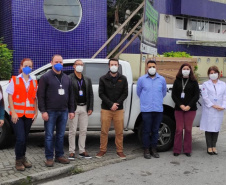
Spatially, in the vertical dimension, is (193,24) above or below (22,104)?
above

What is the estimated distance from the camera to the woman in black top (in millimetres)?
5688

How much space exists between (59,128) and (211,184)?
8.07 feet

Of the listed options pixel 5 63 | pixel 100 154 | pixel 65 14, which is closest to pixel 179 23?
pixel 65 14

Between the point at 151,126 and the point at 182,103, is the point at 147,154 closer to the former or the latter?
the point at 151,126

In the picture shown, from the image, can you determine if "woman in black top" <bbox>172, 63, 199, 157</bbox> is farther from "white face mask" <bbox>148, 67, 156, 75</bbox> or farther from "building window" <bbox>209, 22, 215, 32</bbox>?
A: "building window" <bbox>209, 22, 215, 32</bbox>

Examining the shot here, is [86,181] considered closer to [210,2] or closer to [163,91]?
[163,91]

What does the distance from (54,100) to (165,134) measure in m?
2.45

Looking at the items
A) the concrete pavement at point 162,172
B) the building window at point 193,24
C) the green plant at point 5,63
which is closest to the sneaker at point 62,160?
the concrete pavement at point 162,172

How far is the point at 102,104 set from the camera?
5.50m

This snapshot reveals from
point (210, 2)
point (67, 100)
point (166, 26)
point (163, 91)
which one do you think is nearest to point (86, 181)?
point (67, 100)

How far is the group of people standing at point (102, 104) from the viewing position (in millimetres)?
4680

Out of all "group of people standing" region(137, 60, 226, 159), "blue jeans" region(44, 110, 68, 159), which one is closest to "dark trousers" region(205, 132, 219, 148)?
"group of people standing" region(137, 60, 226, 159)

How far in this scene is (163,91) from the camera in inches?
224

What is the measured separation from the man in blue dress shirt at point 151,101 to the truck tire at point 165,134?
361 millimetres
